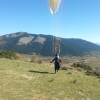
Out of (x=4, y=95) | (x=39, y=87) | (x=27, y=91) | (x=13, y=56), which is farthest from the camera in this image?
(x=13, y=56)

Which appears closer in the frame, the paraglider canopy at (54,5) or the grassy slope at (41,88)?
the grassy slope at (41,88)

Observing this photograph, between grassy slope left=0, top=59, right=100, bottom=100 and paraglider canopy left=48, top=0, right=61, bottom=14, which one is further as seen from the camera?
paraglider canopy left=48, top=0, right=61, bottom=14

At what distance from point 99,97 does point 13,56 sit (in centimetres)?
2344

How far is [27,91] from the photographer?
52.5 feet

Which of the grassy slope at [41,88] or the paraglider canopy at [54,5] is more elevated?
the paraglider canopy at [54,5]

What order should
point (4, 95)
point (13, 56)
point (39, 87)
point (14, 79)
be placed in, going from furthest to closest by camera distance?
point (13, 56) → point (14, 79) → point (39, 87) → point (4, 95)

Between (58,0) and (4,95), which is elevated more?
(58,0)

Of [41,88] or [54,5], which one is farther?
[54,5]

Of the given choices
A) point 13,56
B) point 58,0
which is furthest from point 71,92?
point 13,56

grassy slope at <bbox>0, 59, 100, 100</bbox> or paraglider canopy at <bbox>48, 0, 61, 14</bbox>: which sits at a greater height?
paraglider canopy at <bbox>48, 0, 61, 14</bbox>

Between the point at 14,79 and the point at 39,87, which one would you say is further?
A: the point at 14,79

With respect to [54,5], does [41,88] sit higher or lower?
lower

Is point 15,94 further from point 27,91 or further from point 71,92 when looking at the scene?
point 71,92

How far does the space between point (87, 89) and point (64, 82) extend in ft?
8.23
